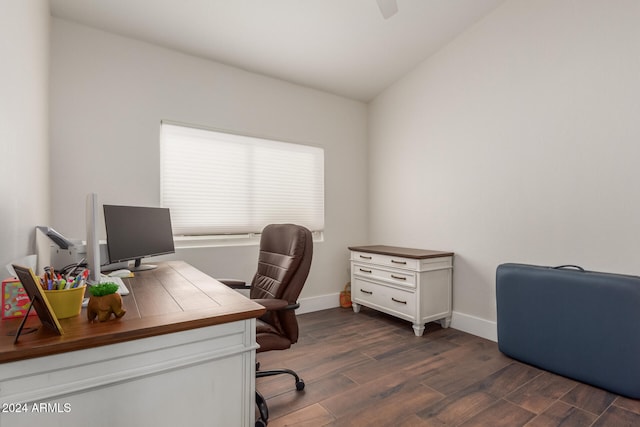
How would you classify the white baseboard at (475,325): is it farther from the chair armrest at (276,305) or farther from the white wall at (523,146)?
the chair armrest at (276,305)

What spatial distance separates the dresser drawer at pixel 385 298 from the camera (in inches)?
117

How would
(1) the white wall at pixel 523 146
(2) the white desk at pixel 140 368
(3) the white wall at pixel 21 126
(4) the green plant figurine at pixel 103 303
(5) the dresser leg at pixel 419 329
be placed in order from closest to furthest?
(2) the white desk at pixel 140 368 → (4) the green plant figurine at pixel 103 303 → (3) the white wall at pixel 21 126 → (1) the white wall at pixel 523 146 → (5) the dresser leg at pixel 419 329

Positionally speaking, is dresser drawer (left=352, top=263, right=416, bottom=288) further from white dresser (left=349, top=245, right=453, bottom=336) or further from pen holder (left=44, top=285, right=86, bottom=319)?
pen holder (left=44, top=285, right=86, bottom=319)

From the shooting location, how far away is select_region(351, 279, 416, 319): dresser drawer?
296 centimetres

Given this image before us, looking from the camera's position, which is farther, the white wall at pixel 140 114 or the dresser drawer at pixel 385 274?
the dresser drawer at pixel 385 274

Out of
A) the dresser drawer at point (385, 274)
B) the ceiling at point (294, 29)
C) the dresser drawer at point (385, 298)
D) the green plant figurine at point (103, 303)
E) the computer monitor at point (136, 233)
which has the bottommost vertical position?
the dresser drawer at point (385, 298)

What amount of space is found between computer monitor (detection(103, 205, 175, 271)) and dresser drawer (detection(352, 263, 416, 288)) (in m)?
2.03

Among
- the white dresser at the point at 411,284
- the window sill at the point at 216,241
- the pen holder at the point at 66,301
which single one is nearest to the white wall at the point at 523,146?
the white dresser at the point at 411,284

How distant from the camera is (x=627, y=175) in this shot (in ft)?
6.68

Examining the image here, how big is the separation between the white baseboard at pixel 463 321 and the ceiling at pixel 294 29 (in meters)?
2.58

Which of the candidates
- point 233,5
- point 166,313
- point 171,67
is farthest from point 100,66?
point 166,313

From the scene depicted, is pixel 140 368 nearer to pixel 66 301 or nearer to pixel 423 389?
pixel 66 301

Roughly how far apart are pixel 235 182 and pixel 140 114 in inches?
40.0

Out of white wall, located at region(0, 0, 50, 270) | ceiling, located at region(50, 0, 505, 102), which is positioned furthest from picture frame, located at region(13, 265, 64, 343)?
ceiling, located at region(50, 0, 505, 102)
